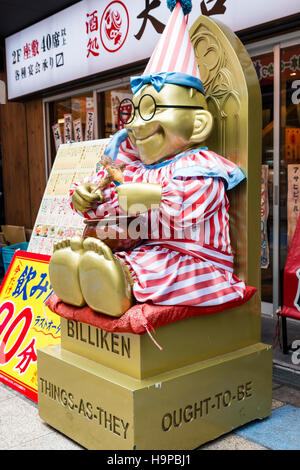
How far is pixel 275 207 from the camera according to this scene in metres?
3.82

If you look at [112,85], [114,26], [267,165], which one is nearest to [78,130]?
[112,85]

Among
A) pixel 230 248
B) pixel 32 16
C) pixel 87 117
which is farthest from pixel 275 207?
pixel 32 16

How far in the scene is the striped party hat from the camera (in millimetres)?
1911

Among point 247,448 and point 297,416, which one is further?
point 297,416

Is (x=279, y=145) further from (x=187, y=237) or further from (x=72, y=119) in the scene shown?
(x=72, y=119)

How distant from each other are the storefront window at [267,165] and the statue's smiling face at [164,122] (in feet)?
6.71

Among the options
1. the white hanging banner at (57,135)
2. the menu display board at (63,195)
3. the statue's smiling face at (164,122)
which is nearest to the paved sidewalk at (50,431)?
the menu display board at (63,195)

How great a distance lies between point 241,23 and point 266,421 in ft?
8.52

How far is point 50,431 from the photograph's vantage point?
2.14m

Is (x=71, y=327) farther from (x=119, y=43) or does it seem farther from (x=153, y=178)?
(x=119, y=43)

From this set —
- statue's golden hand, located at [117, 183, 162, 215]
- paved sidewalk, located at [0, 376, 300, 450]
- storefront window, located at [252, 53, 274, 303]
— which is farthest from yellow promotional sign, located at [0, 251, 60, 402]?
storefront window, located at [252, 53, 274, 303]

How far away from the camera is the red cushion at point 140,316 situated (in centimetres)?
169

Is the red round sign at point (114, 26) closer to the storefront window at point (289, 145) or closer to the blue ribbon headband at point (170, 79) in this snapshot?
the storefront window at point (289, 145)

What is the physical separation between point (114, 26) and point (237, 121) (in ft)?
9.43
